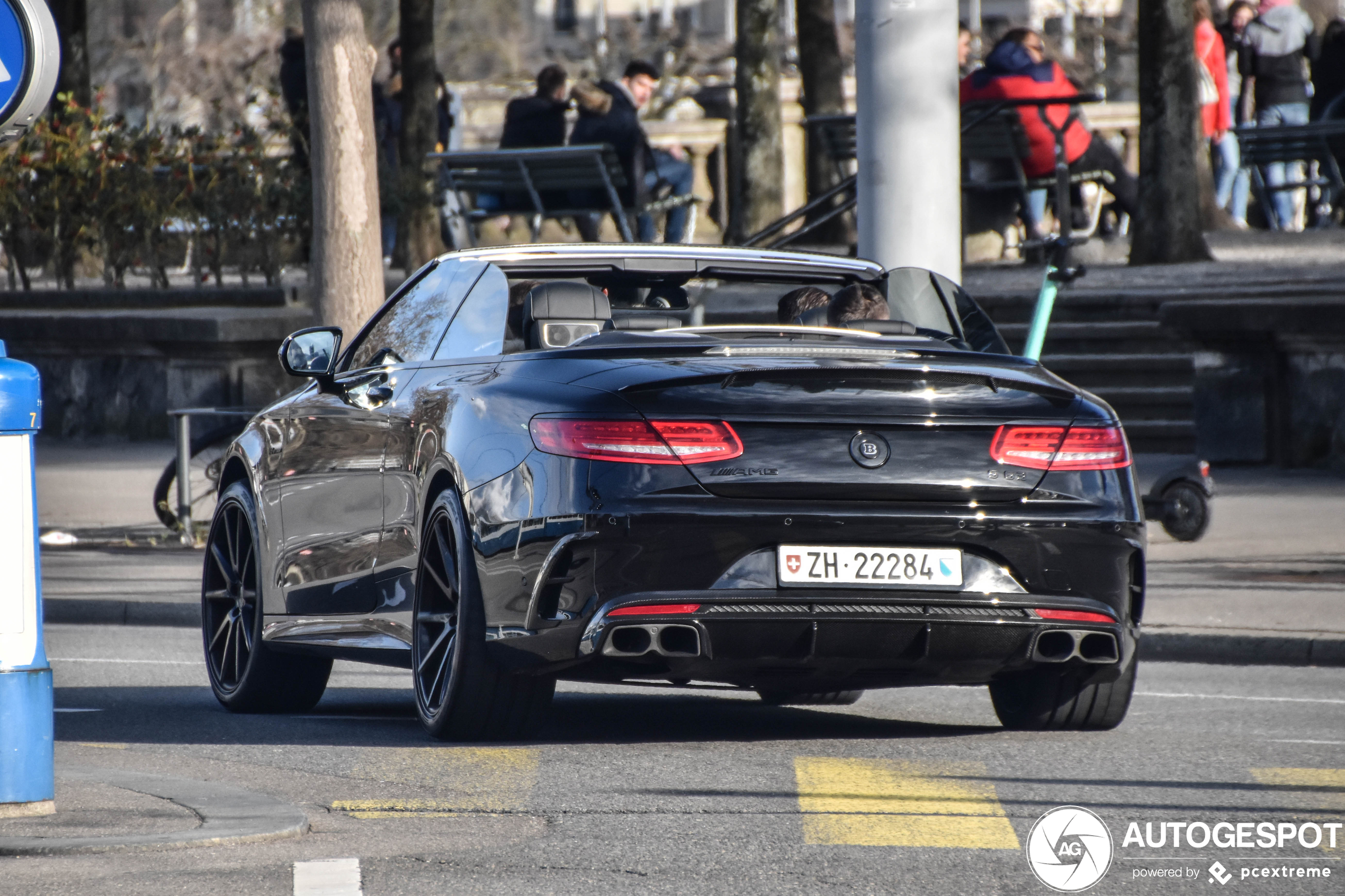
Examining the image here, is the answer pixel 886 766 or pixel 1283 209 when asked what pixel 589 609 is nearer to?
pixel 886 766

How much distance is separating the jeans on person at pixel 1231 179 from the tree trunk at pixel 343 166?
1226 cm

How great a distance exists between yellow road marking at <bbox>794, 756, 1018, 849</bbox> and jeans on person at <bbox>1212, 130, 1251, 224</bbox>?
60.3 feet

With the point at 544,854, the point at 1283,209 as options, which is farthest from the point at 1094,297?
the point at 544,854

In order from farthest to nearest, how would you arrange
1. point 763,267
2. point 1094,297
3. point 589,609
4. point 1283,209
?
point 1283,209 < point 1094,297 < point 763,267 < point 589,609

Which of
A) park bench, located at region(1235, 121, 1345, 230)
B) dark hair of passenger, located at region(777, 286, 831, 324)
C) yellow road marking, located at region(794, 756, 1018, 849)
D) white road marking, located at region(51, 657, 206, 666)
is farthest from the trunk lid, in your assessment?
park bench, located at region(1235, 121, 1345, 230)

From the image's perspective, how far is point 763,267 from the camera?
7.92 m

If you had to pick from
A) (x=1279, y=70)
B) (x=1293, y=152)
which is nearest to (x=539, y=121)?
(x=1293, y=152)

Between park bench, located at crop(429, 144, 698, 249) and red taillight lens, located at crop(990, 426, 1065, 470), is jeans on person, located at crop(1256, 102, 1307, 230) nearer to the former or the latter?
park bench, located at crop(429, 144, 698, 249)

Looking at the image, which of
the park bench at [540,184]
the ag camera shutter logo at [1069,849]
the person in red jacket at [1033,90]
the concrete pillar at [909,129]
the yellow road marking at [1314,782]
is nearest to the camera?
the ag camera shutter logo at [1069,849]

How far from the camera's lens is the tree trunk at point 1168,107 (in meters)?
19.8

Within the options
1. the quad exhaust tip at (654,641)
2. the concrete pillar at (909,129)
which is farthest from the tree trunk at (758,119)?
the quad exhaust tip at (654,641)

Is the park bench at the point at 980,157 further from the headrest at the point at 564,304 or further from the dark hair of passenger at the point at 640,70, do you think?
the headrest at the point at 564,304

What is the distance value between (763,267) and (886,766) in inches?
71.3

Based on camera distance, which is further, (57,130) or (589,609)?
(57,130)
